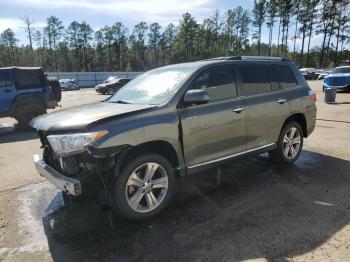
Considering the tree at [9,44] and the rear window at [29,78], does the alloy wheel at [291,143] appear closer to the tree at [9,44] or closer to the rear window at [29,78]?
the rear window at [29,78]

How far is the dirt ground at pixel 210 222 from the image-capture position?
3.40m

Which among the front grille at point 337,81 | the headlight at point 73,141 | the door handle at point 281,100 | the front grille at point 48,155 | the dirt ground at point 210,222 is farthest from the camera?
the front grille at point 337,81

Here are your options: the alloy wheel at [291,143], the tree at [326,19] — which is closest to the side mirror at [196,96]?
the alloy wheel at [291,143]

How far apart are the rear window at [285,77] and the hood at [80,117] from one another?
265cm

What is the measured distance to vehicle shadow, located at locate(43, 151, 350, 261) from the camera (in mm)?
3404

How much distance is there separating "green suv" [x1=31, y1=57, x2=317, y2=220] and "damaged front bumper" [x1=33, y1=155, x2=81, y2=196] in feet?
0.04

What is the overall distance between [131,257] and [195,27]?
82907 millimetres

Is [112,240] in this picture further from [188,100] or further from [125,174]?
[188,100]

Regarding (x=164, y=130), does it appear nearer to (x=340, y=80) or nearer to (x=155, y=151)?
(x=155, y=151)

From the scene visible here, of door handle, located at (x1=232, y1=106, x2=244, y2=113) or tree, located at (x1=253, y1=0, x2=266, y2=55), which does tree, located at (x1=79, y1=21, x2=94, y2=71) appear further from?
door handle, located at (x1=232, y1=106, x2=244, y2=113)

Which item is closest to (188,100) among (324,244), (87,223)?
(87,223)

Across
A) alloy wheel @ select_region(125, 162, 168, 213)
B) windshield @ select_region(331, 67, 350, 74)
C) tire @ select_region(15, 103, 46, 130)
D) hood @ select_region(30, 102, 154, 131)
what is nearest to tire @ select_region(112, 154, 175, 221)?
alloy wheel @ select_region(125, 162, 168, 213)

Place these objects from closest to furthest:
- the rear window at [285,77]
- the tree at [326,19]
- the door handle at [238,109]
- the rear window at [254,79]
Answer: the door handle at [238,109]
the rear window at [254,79]
the rear window at [285,77]
the tree at [326,19]

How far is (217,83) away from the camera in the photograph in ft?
15.7
